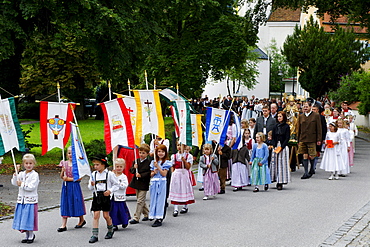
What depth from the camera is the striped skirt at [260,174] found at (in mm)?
14219

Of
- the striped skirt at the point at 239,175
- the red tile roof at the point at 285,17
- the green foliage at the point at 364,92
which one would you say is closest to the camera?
the striped skirt at the point at 239,175

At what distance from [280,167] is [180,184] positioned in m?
4.33

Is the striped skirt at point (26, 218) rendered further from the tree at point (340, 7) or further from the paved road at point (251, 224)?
the tree at point (340, 7)

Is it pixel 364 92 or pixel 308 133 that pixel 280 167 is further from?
pixel 364 92

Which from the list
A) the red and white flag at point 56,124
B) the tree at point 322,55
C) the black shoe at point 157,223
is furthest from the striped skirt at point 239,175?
the tree at point 322,55

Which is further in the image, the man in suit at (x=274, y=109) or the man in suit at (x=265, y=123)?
the man in suit at (x=274, y=109)

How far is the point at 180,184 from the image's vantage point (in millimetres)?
11125

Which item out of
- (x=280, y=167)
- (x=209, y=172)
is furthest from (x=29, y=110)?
(x=209, y=172)

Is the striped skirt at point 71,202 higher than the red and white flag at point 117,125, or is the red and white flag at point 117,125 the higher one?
the red and white flag at point 117,125

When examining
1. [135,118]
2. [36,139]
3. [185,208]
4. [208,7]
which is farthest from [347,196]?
[36,139]

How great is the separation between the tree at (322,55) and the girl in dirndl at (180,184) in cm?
3717

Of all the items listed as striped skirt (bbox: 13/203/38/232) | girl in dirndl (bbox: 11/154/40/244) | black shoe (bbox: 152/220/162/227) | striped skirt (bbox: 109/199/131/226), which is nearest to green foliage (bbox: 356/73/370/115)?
black shoe (bbox: 152/220/162/227)

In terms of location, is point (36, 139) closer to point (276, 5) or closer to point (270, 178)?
point (276, 5)

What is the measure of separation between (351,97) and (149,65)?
1716cm
